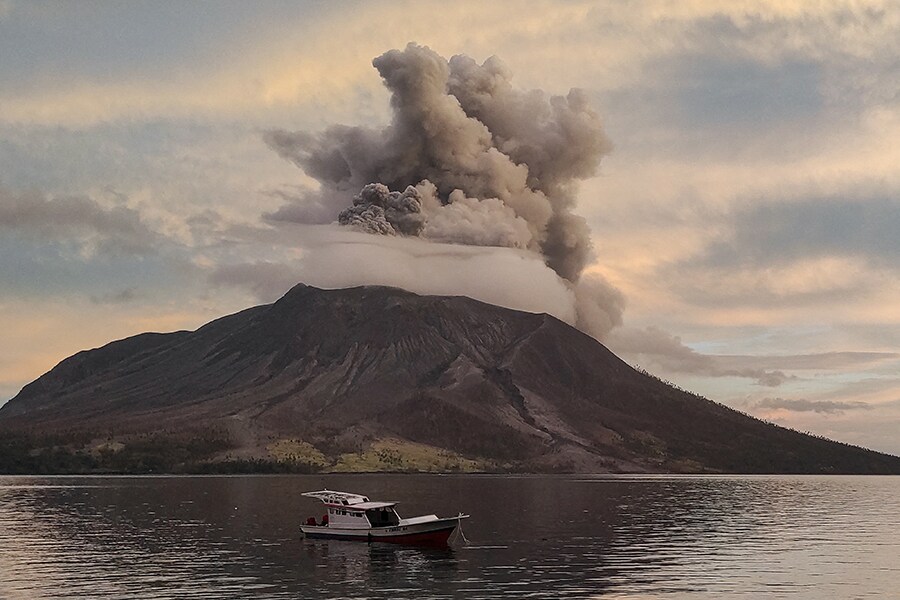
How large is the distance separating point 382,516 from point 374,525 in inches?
60.4

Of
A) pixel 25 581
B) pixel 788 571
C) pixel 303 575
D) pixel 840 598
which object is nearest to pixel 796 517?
pixel 788 571

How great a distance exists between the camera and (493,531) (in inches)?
5374

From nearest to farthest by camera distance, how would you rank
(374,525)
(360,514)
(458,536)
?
(374,525), (360,514), (458,536)

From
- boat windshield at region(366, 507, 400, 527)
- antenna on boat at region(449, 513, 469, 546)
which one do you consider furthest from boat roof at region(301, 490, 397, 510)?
antenna on boat at region(449, 513, 469, 546)

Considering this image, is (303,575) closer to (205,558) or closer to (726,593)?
(205,558)

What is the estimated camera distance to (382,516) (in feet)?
411

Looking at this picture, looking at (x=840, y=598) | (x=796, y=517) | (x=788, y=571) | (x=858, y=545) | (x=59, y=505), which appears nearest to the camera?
(x=840, y=598)

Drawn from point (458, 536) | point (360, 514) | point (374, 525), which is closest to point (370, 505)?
point (360, 514)

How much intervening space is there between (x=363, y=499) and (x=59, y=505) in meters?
90.5

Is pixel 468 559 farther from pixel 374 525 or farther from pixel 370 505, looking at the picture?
pixel 370 505

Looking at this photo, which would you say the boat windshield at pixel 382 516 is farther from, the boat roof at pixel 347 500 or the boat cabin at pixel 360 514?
the boat roof at pixel 347 500

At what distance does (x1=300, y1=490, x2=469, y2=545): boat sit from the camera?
11756 cm

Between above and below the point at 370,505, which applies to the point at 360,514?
below

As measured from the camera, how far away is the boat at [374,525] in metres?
118
